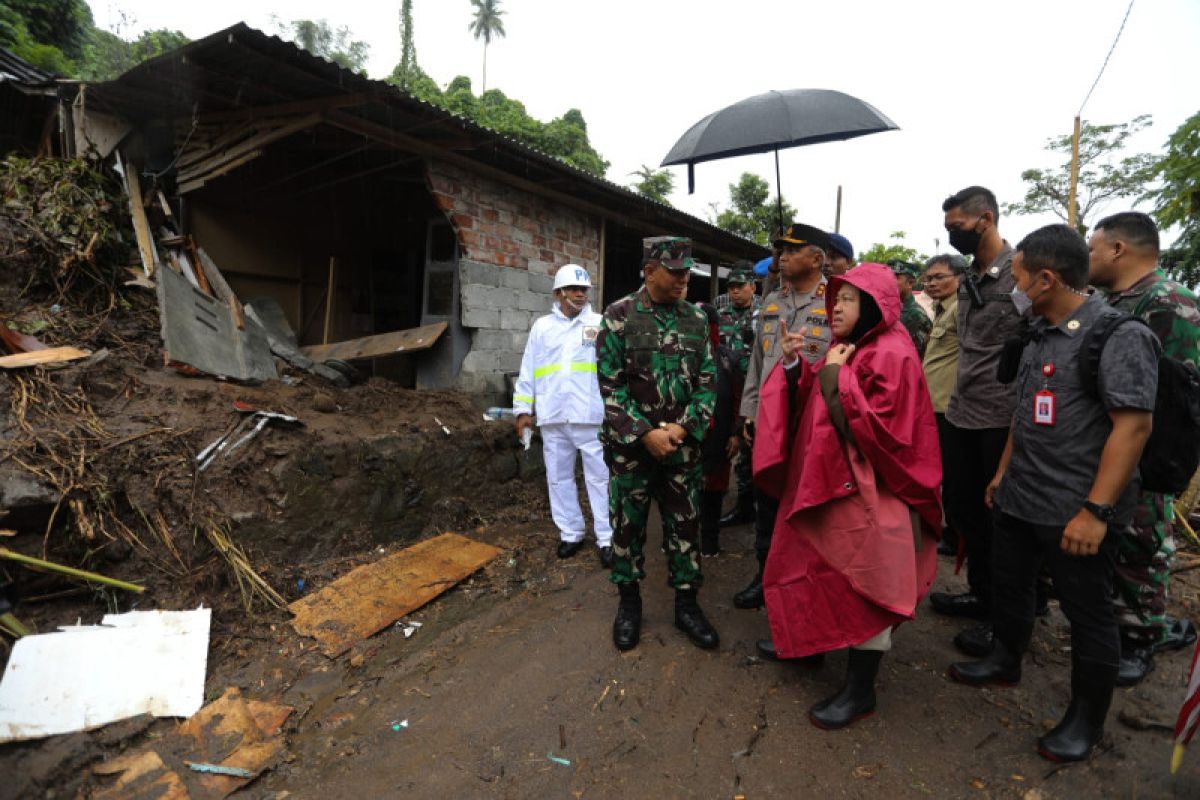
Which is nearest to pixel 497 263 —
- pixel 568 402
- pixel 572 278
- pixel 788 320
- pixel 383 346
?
pixel 383 346

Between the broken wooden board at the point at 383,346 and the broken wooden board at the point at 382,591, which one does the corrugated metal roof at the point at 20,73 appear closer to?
the broken wooden board at the point at 383,346

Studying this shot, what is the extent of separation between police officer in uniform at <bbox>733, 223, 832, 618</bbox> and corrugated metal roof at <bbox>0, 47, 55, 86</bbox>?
595 cm

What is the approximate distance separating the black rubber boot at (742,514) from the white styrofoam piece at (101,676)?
3.50 meters

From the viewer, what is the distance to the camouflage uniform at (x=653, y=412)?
9.12 feet

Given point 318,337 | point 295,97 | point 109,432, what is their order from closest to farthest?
point 109,432 → point 295,97 → point 318,337

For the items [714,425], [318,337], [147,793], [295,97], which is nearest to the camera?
[147,793]

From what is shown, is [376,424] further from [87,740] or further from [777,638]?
[777,638]

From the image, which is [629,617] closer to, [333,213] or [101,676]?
[101,676]

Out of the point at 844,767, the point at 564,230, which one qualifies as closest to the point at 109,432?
the point at 844,767

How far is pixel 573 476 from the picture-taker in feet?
13.7

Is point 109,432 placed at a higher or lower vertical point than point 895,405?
lower

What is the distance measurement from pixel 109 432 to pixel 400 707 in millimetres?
2388

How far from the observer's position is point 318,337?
7168 millimetres

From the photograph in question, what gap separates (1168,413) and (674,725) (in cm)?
210
